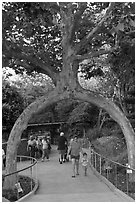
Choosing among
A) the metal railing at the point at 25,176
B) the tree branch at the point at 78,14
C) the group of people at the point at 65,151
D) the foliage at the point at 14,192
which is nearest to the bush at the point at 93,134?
the group of people at the point at 65,151

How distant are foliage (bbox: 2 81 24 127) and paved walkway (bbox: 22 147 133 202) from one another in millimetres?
7851

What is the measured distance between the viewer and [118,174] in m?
13.0

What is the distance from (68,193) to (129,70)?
6761mm

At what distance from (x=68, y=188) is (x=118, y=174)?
2.35 m

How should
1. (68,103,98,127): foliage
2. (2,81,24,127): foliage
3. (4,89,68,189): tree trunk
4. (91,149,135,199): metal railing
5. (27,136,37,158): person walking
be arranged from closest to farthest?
1. (91,149,135,199): metal railing
2. (4,89,68,189): tree trunk
3. (27,136,37,158): person walking
4. (2,81,24,127): foliage
5. (68,103,98,127): foliage

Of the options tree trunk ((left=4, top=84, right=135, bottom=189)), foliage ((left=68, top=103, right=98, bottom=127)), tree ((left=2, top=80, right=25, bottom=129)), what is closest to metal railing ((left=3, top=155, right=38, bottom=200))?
tree trunk ((left=4, top=84, right=135, bottom=189))

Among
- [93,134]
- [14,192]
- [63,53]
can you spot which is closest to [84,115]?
[93,134]

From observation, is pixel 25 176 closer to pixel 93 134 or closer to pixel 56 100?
pixel 56 100

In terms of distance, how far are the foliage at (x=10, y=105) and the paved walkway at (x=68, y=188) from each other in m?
7.85

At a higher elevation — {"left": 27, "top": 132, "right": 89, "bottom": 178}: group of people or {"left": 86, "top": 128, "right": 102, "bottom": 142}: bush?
{"left": 86, "top": 128, "right": 102, "bottom": 142}: bush

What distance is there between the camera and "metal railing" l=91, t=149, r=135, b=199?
10953 mm

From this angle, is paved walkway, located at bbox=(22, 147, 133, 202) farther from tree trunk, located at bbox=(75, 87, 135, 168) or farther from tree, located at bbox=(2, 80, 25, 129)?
tree, located at bbox=(2, 80, 25, 129)

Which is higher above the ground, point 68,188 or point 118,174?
point 118,174

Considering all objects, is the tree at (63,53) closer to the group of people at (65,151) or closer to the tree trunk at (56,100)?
the tree trunk at (56,100)
